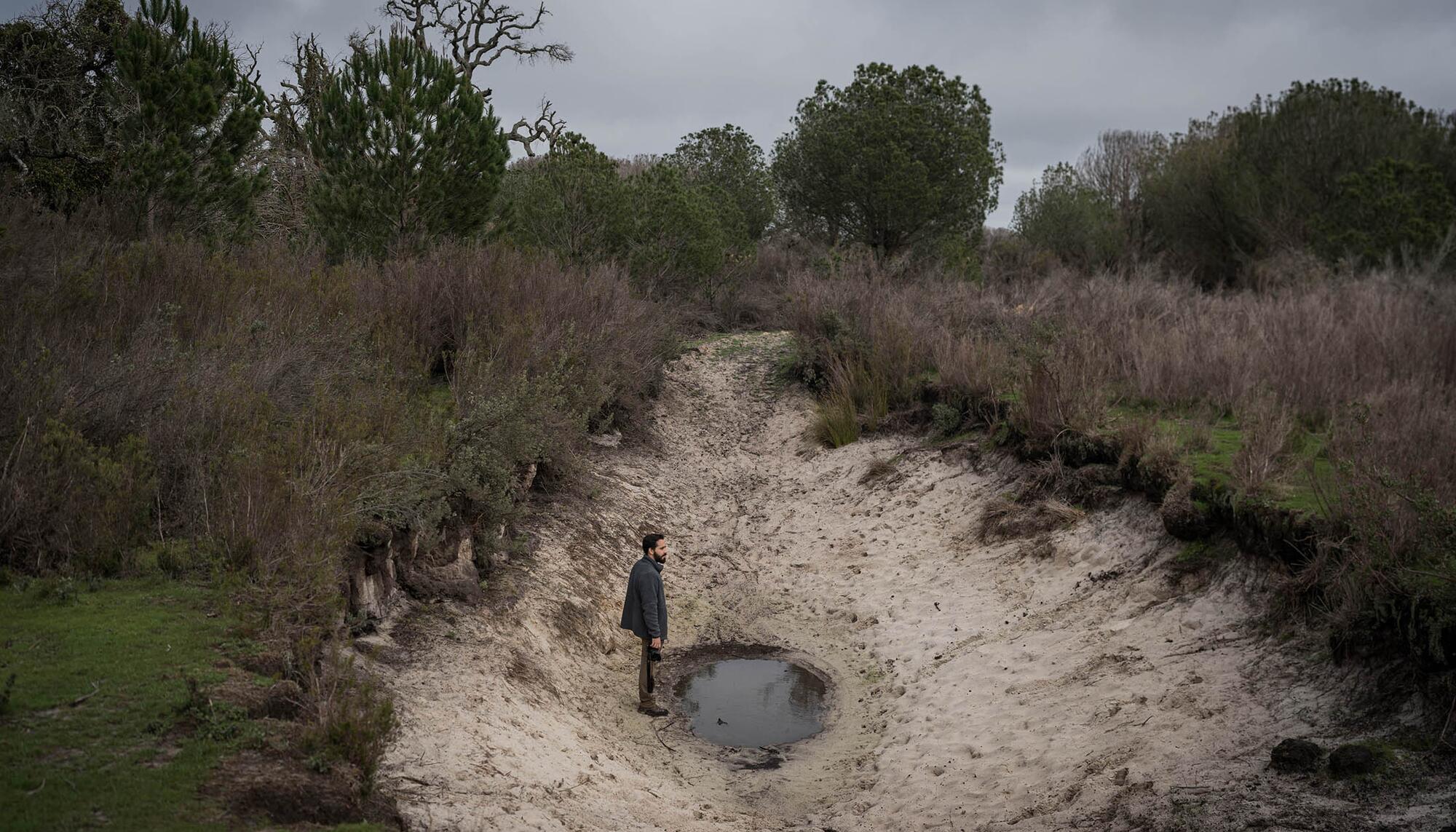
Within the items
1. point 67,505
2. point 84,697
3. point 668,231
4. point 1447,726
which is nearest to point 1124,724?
point 1447,726

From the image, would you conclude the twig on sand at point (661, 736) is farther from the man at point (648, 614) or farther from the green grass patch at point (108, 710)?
the green grass patch at point (108, 710)

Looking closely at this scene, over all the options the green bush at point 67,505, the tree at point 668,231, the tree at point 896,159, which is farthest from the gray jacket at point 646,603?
the tree at point 896,159

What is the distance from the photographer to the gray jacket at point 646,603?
804cm

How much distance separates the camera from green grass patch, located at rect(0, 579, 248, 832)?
3859 mm

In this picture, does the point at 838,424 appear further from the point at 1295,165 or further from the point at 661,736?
the point at 1295,165

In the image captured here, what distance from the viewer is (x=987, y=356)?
45.6ft

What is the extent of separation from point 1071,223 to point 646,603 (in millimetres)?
32223

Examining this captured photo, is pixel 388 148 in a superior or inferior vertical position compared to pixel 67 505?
superior

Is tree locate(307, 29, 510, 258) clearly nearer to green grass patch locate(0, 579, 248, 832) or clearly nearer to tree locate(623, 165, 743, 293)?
tree locate(623, 165, 743, 293)

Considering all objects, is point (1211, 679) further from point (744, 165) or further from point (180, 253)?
point (744, 165)

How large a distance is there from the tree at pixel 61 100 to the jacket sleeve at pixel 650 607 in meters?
8.81

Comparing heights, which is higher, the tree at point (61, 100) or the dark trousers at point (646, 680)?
the tree at point (61, 100)

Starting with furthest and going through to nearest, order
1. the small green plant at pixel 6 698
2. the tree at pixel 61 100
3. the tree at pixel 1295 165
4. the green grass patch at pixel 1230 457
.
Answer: the tree at pixel 1295 165 < the tree at pixel 61 100 < the green grass patch at pixel 1230 457 < the small green plant at pixel 6 698

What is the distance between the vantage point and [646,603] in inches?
316
